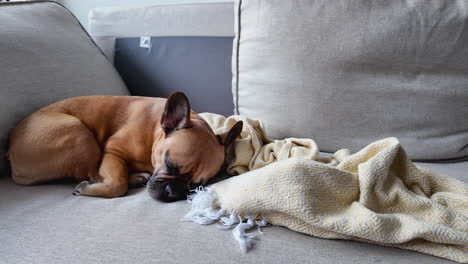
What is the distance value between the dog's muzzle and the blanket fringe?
0.30 feet

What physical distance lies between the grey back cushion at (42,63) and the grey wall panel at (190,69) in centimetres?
16

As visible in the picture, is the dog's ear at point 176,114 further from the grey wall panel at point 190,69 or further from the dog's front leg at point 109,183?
the grey wall panel at point 190,69

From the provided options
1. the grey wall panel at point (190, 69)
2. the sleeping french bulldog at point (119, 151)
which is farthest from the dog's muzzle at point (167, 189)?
the grey wall panel at point (190, 69)

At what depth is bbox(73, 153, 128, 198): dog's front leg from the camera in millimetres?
1176

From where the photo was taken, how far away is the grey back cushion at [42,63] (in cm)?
130

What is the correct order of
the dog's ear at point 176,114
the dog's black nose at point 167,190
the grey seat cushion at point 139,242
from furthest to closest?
the dog's ear at point 176,114 < the dog's black nose at point 167,190 < the grey seat cushion at point 139,242

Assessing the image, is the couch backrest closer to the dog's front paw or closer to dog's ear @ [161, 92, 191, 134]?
dog's ear @ [161, 92, 191, 134]

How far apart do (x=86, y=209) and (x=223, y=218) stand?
403 millimetres

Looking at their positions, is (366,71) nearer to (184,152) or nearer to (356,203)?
(356,203)

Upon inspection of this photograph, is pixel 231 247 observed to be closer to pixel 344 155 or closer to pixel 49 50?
pixel 344 155

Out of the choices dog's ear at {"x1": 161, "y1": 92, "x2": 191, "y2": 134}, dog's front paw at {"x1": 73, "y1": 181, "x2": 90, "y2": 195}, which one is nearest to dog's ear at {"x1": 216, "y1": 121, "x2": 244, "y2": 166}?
dog's ear at {"x1": 161, "y1": 92, "x2": 191, "y2": 134}

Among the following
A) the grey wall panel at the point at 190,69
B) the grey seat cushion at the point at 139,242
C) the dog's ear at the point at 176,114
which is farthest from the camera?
the grey wall panel at the point at 190,69

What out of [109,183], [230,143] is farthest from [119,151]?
[230,143]

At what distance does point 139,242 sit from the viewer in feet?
2.83
